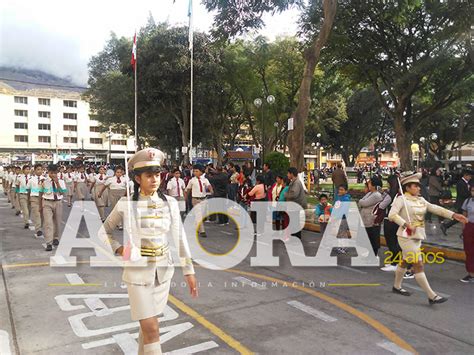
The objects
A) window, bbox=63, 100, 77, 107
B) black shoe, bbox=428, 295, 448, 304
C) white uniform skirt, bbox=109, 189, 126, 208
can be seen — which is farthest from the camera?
window, bbox=63, 100, 77, 107

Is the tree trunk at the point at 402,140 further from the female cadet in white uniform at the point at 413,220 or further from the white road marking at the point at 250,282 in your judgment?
the white road marking at the point at 250,282

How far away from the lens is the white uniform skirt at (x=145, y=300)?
3299mm

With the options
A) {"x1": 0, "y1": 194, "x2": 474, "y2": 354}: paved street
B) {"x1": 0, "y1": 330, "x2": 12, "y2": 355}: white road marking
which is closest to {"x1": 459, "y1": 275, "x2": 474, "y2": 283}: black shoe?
{"x1": 0, "y1": 194, "x2": 474, "y2": 354}: paved street

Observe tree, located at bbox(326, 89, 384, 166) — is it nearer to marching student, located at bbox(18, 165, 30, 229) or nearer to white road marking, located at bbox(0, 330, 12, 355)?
marching student, located at bbox(18, 165, 30, 229)

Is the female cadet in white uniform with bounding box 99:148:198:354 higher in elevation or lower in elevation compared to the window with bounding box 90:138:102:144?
lower

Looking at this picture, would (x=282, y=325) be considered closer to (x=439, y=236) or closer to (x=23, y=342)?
(x=23, y=342)

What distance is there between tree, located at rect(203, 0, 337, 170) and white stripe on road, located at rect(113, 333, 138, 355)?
10257 mm

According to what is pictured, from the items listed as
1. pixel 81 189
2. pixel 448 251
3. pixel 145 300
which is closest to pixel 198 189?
pixel 448 251

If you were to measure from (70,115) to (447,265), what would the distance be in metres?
78.5

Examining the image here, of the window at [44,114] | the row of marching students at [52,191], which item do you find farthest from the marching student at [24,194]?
the window at [44,114]

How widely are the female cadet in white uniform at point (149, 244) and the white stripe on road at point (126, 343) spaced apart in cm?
88

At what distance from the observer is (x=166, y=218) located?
3.59 meters

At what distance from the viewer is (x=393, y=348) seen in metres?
4.24

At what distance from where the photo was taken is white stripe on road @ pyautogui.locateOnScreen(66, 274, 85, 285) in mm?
6500
